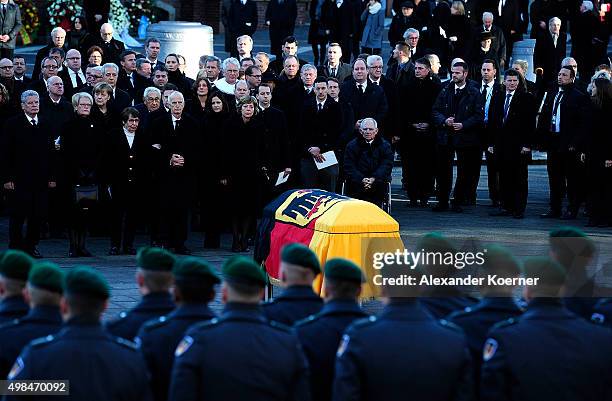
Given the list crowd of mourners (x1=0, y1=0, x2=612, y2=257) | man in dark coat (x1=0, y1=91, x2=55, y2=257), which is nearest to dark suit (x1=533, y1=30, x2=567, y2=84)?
crowd of mourners (x1=0, y1=0, x2=612, y2=257)

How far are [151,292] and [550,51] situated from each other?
20590 millimetres

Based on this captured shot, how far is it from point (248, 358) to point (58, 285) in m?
1.11

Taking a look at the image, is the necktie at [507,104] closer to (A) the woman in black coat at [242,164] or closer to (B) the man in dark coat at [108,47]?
(A) the woman in black coat at [242,164]

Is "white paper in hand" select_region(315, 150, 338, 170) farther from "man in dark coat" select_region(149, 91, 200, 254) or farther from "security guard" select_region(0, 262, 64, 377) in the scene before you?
"security guard" select_region(0, 262, 64, 377)

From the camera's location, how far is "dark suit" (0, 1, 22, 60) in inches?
1076

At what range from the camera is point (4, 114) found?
19.2 meters

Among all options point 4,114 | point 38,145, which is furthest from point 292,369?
point 4,114

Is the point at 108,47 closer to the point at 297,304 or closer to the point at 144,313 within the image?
the point at 297,304

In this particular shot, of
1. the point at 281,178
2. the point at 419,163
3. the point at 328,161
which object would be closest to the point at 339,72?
the point at 419,163

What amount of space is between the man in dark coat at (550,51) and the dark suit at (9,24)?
983 centimetres

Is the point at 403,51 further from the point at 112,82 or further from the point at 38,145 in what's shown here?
the point at 38,145

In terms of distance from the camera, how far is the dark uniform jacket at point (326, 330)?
8.59 meters

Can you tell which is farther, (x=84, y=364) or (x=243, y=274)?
(x=243, y=274)

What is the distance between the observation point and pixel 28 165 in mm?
17625
